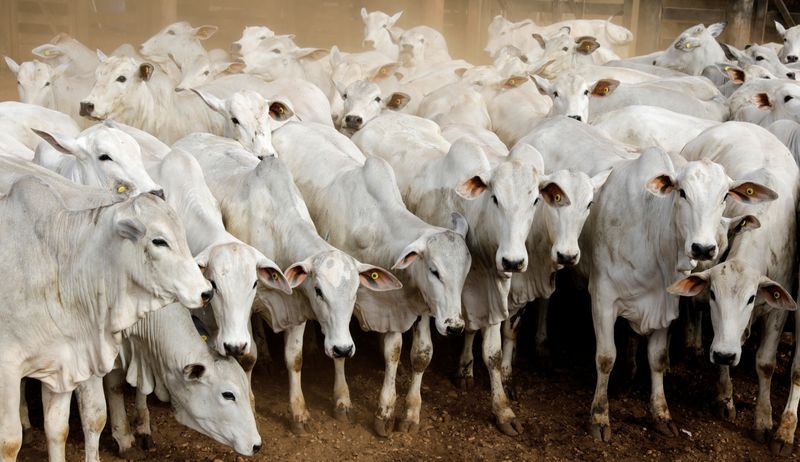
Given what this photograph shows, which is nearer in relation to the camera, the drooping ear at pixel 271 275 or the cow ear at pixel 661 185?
the drooping ear at pixel 271 275

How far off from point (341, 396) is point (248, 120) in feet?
7.22

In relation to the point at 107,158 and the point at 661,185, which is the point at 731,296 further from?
the point at 107,158

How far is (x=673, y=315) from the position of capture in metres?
6.56

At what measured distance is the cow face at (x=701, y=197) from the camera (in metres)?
6.03

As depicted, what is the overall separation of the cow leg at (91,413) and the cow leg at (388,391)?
5.54ft

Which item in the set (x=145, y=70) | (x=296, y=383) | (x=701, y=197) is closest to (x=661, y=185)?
(x=701, y=197)

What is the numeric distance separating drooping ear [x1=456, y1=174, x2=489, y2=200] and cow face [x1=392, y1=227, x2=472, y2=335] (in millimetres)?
308

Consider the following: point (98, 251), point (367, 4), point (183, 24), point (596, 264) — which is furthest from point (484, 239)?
point (367, 4)

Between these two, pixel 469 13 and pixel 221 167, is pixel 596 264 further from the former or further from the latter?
pixel 469 13

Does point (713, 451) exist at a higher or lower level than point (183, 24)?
lower

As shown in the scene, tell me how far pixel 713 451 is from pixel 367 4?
13.8 metres

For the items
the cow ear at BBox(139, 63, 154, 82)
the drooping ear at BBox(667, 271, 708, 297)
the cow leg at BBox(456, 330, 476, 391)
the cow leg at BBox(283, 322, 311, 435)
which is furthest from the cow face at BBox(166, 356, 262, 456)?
the cow ear at BBox(139, 63, 154, 82)

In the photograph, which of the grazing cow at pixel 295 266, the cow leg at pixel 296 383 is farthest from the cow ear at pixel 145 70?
the cow leg at pixel 296 383

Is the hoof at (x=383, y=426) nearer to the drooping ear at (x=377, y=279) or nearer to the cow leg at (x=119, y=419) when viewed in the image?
the drooping ear at (x=377, y=279)
